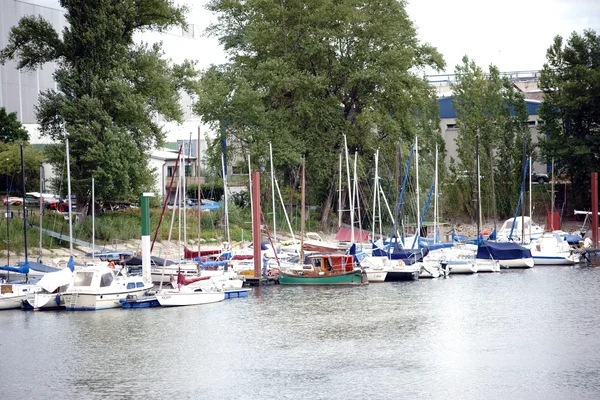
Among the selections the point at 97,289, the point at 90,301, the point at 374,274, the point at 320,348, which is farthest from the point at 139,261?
the point at 320,348

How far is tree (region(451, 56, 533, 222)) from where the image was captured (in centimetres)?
10581

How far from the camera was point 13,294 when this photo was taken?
53062 millimetres

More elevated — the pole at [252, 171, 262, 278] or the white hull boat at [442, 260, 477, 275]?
the pole at [252, 171, 262, 278]

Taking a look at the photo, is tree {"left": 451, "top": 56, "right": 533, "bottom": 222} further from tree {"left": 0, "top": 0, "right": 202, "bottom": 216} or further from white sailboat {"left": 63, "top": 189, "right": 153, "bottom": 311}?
white sailboat {"left": 63, "top": 189, "right": 153, "bottom": 311}

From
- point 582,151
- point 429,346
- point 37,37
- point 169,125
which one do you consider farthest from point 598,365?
point 169,125

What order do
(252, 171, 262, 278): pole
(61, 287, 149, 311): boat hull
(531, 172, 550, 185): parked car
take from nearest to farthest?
(61, 287, 149, 311): boat hull < (252, 171, 262, 278): pole < (531, 172, 550, 185): parked car

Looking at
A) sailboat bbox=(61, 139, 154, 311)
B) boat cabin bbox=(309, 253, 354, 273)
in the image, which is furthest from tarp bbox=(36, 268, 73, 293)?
boat cabin bbox=(309, 253, 354, 273)

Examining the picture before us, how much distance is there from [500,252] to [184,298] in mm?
29062

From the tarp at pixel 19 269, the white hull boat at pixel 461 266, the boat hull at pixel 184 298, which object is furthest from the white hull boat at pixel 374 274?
the tarp at pixel 19 269

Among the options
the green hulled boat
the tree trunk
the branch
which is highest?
the branch

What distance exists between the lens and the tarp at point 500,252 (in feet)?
243

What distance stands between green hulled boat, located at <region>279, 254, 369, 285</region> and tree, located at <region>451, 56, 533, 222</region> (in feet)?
146

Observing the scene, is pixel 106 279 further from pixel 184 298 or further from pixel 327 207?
pixel 327 207

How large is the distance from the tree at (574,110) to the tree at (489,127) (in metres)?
5.14
